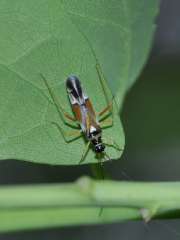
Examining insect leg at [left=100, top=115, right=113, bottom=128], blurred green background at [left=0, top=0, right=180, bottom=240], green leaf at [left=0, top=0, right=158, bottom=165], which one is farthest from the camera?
blurred green background at [left=0, top=0, right=180, bottom=240]

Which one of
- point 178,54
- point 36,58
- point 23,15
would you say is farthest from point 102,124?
point 178,54

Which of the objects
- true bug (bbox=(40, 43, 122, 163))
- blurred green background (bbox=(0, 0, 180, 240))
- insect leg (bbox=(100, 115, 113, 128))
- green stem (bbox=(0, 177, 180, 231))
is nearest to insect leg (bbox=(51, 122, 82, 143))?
true bug (bbox=(40, 43, 122, 163))

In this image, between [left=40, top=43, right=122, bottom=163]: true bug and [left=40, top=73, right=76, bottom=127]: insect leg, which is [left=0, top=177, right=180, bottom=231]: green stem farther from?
[left=40, top=73, right=76, bottom=127]: insect leg

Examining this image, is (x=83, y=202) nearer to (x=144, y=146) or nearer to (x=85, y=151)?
(x=85, y=151)

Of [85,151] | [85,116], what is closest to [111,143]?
[85,151]

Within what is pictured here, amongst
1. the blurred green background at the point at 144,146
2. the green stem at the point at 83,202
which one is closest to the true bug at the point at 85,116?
the green stem at the point at 83,202

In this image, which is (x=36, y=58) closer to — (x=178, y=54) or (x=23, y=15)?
(x=23, y=15)

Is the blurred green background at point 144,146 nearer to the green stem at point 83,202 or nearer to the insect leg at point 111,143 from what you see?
the insect leg at point 111,143
